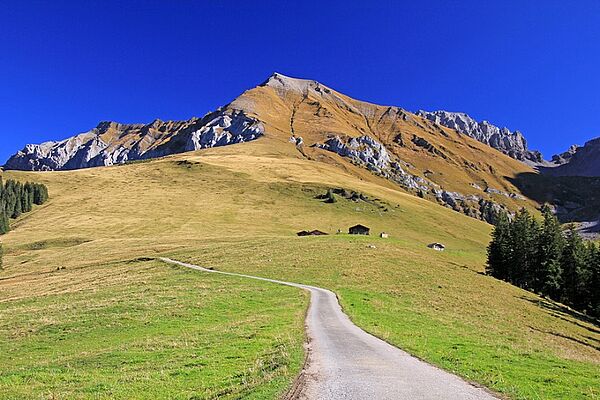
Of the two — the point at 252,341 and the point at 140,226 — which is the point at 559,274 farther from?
the point at 140,226

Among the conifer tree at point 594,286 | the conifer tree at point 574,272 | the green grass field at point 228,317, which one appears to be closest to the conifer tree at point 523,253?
the conifer tree at point 574,272

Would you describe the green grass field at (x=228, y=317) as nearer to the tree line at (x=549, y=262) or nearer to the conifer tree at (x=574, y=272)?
the tree line at (x=549, y=262)

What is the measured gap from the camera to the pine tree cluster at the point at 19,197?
14688 centimetres

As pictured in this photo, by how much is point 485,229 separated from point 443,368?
19860cm

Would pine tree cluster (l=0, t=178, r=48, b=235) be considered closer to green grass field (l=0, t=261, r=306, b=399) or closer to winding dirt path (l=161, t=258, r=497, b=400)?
green grass field (l=0, t=261, r=306, b=399)

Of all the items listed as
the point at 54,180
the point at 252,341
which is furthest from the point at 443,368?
the point at 54,180

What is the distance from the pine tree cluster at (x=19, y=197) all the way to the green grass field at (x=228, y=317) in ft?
86.2

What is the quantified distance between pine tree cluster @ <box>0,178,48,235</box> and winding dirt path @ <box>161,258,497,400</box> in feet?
479

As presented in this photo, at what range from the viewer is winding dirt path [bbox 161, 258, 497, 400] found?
1276 cm

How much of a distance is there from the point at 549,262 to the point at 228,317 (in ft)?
239

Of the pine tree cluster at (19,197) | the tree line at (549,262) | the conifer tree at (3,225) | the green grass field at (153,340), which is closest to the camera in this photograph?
the green grass field at (153,340)

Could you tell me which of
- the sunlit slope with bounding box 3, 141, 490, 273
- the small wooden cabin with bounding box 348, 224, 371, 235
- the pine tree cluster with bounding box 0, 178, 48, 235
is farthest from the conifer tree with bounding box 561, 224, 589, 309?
the pine tree cluster with bounding box 0, 178, 48, 235

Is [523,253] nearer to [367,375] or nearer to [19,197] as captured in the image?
[367,375]

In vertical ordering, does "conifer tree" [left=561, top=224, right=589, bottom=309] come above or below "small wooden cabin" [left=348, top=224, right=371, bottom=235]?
below
